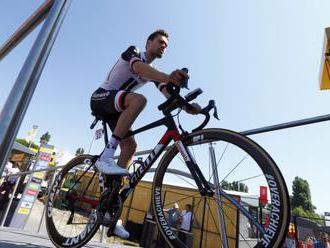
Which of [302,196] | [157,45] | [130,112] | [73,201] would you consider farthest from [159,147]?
[302,196]

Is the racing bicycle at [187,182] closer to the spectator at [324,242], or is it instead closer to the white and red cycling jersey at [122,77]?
the white and red cycling jersey at [122,77]

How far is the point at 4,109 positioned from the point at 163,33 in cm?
190

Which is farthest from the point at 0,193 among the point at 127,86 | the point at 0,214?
the point at 127,86

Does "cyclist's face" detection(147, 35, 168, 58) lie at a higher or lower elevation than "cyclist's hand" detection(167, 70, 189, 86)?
higher

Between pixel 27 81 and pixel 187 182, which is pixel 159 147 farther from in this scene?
pixel 27 81

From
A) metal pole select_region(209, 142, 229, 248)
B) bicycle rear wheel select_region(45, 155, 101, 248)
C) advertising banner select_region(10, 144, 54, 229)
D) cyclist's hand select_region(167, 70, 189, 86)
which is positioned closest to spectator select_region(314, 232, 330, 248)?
metal pole select_region(209, 142, 229, 248)

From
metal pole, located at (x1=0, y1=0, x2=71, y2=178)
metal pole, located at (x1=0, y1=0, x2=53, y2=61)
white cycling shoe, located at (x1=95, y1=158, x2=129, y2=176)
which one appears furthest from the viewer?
white cycling shoe, located at (x1=95, y1=158, x2=129, y2=176)

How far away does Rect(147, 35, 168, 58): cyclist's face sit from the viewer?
226cm

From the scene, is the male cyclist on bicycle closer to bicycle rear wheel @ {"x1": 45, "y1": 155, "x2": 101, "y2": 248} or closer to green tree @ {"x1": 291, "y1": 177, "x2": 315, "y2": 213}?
bicycle rear wheel @ {"x1": 45, "y1": 155, "x2": 101, "y2": 248}

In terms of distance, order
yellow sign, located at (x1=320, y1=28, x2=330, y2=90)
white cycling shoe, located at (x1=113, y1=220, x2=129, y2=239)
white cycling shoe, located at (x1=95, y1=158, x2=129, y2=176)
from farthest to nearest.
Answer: yellow sign, located at (x1=320, y1=28, x2=330, y2=90) → white cycling shoe, located at (x1=95, y1=158, x2=129, y2=176) → white cycling shoe, located at (x1=113, y1=220, x2=129, y2=239)

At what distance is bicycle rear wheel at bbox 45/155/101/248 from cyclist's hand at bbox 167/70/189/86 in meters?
1.18

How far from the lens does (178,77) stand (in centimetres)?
162

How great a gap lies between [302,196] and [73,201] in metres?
64.0

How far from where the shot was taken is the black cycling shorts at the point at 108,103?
1957mm
